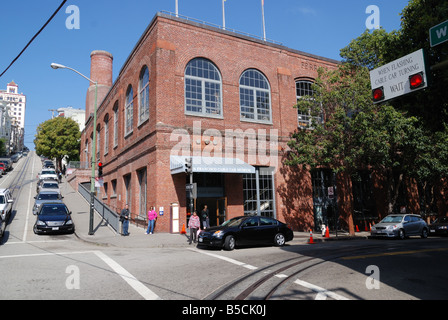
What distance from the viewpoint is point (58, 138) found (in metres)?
57.8

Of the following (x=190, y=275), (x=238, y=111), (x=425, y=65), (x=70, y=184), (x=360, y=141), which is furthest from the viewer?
(x=70, y=184)

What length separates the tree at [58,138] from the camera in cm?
5797

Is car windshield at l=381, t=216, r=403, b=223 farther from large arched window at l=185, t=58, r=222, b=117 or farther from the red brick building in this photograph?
large arched window at l=185, t=58, r=222, b=117

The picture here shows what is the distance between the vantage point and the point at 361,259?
10.4 metres

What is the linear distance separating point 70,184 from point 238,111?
103 ft

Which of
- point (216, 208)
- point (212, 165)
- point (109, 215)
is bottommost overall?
point (109, 215)

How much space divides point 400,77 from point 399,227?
1442 centimetres

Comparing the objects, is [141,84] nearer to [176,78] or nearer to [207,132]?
[176,78]

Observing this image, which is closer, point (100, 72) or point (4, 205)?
point (4, 205)

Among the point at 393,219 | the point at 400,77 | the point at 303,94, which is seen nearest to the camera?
the point at 400,77

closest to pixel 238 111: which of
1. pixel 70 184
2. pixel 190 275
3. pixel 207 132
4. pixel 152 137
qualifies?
pixel 207 132

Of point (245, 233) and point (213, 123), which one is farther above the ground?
point (213, 123)

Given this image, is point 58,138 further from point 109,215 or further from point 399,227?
point 399,227

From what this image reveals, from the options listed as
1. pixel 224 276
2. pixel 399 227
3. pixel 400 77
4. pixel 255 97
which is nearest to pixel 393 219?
pixel 399 227
